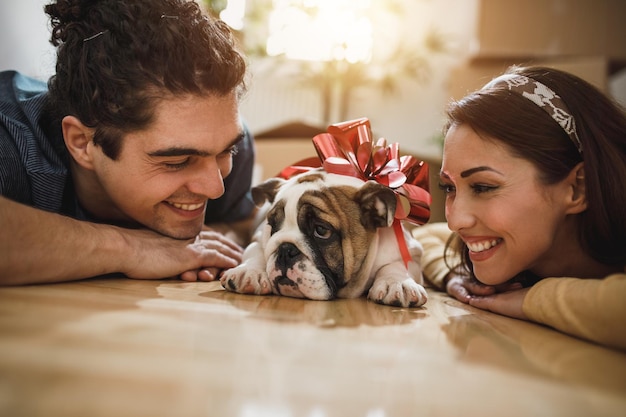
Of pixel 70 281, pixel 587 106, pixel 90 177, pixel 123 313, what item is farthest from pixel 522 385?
pixel 90 177

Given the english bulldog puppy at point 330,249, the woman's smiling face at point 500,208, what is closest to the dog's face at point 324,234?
the english bulldog puppy at point 330,249

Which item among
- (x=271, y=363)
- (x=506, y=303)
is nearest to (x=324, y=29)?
(x=506, y=303)

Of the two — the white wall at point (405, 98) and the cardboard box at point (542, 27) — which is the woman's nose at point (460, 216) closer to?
the cardboard box at point (542, 27)

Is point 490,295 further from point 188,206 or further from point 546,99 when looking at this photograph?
point 188,206

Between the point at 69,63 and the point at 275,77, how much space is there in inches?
172

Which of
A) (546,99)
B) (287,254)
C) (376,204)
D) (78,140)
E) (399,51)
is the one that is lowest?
(287,254)

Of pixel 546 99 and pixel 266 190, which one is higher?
pixel 546 99

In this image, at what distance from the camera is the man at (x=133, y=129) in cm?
158

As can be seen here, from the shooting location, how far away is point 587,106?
145cm

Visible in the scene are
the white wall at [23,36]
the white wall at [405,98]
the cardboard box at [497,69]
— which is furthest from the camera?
the white wall at [405,98]

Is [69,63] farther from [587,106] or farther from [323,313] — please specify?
[587,106]

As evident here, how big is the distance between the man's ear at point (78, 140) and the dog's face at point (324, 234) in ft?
2.01

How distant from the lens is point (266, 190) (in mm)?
1842

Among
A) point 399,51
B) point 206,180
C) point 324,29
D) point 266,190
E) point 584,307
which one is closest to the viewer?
point 584,307
